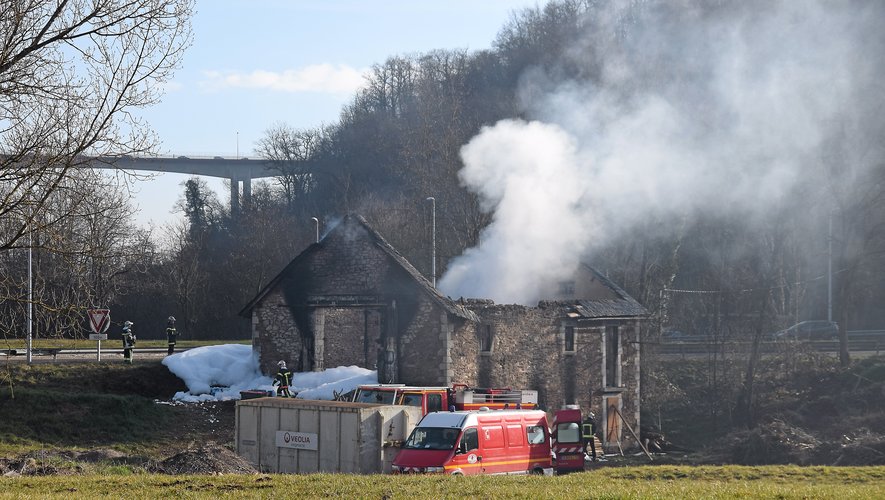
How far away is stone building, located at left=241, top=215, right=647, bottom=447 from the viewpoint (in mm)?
34969

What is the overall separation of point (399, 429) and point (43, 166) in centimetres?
1265

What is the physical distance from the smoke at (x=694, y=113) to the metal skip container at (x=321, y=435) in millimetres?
20552

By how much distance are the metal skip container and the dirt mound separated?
1581mm

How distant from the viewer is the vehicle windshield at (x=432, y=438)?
2249 centimetres

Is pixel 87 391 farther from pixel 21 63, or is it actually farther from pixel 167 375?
pixel 21 63

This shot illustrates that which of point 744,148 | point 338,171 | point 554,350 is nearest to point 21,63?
point 554,350

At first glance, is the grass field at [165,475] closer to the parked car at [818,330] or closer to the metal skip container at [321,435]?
the metal skip container at [321,435]

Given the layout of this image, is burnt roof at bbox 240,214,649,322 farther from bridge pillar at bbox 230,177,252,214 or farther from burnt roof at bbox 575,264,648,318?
bridge pillar at bbox 230,177,252,214

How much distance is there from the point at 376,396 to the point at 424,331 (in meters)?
7.26

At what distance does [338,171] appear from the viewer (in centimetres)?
Answer: 9062

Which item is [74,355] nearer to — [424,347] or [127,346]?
[127,346]

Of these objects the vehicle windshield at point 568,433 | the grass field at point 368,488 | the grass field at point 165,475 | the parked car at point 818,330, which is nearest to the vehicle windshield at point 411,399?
the vehicle windshield at point 568,433

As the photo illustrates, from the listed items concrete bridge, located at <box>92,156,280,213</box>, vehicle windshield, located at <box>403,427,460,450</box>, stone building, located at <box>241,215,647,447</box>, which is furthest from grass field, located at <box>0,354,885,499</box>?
concrete bridge, located at <box>92,156,280,213</box>

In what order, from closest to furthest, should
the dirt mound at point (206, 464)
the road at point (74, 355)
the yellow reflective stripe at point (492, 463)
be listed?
the dirt mound at point (206, 464), the yellow reflective stripe at point (492, 463), the road at point (74, 355)
